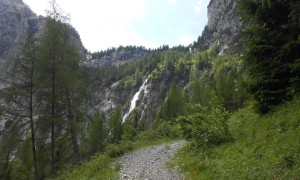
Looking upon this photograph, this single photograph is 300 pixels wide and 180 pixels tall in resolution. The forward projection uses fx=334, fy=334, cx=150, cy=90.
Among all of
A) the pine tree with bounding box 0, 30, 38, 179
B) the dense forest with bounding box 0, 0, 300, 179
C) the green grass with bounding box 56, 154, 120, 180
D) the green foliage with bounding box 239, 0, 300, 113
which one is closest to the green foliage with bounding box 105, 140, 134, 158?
the dense forest with bounding box 0, 0, 300, 179

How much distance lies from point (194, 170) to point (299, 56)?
6523mm

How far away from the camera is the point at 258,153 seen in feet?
35.7

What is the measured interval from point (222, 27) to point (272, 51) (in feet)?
513

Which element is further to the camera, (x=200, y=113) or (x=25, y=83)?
→ (x=25, y=83)

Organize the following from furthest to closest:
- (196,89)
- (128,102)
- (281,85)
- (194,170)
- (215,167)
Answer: (128,102) < (196,89) < (281,85) < (194,170) < (215,167)

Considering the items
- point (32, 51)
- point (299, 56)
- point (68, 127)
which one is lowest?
point (68, 127)

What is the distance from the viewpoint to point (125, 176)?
15.6m

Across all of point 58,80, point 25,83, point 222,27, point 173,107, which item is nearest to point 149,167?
point 58,80

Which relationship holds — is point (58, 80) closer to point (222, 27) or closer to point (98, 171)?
point (98, 171)

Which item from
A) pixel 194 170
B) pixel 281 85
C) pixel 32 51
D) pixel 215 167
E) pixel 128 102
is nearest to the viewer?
pixel 215 167

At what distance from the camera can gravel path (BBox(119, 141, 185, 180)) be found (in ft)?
46.8

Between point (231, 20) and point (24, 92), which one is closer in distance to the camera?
point (24, 92)

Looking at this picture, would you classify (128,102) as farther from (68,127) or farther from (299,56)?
(299,56)

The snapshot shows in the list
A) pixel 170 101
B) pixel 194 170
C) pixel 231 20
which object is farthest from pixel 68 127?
pixel 231 20
